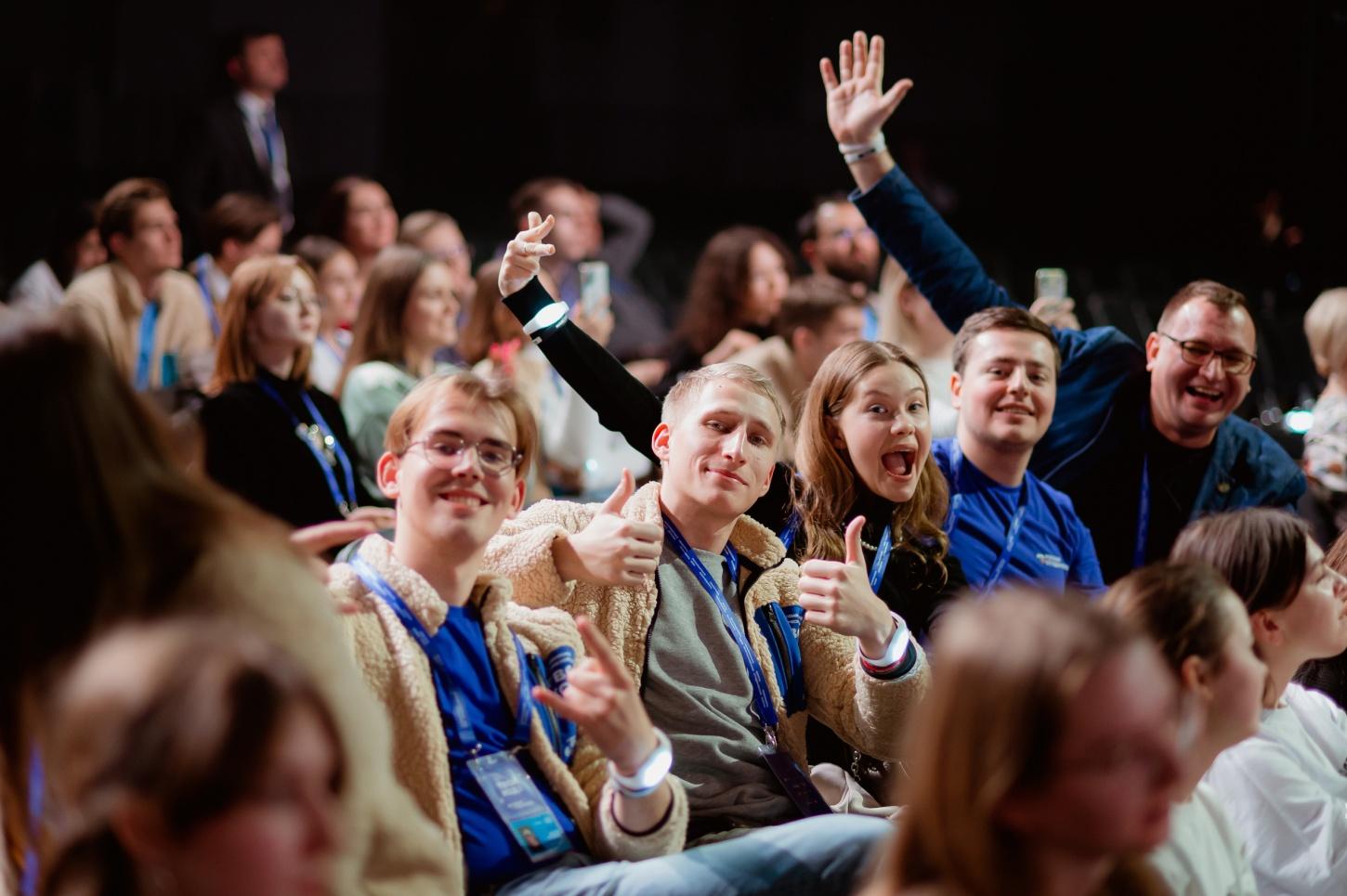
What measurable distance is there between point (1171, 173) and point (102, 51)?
245 inches

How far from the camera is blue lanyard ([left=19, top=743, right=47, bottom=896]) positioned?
1412 mm

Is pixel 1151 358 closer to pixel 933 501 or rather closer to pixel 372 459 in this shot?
pixel 933 501

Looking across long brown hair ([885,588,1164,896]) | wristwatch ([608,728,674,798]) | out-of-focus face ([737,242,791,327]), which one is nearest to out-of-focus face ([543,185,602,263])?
out-of-focus face ([737,242,791,327])

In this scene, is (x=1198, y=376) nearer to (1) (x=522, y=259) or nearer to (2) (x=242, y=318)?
(1) (x=522, y=259)

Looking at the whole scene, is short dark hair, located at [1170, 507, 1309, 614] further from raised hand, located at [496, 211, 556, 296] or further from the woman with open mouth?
raised hand, located at [496, 211, 556, 296]

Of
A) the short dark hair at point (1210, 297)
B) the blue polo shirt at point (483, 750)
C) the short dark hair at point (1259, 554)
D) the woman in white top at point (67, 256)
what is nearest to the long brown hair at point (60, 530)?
the blue polo shirt at point (483, 750)

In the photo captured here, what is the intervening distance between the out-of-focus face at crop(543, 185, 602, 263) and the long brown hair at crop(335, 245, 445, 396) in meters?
1.37

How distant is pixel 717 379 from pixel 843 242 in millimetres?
3614

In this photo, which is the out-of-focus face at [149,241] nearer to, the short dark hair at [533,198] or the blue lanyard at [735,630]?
the short dark hair at [533,198]

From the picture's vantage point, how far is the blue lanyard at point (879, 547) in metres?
2.76

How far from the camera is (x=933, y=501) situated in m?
2.96

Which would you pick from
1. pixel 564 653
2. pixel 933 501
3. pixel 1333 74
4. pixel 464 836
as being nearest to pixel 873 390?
pixel 933 501

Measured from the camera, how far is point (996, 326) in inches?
129

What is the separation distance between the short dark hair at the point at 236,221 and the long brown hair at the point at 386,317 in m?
0.92
